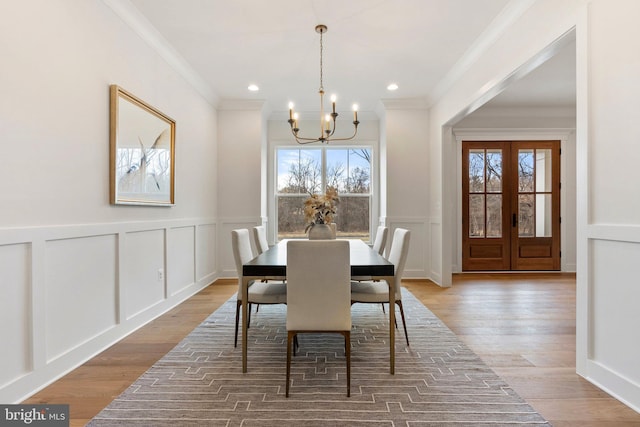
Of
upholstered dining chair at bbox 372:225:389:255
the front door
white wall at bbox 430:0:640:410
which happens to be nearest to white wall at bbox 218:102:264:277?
upholstered dining chair at bbox 372:225:389:255

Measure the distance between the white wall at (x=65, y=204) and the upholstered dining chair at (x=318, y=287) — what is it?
55.8 inches

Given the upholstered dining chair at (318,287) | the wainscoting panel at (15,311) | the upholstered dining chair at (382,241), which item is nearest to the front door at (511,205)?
the upholstered dining chair at (382,241)

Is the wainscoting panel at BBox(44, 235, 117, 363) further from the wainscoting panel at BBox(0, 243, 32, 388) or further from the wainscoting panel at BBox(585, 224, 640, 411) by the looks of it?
the wainscoting panel at BBox(585, 224, 640, 411)

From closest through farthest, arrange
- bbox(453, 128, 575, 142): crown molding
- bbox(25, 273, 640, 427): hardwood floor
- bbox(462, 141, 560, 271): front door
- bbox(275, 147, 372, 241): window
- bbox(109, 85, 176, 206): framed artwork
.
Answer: bbox(25, 273, 640, 427): hardwood floor, bbox(109, 85, 176, 206): framed artwork, bbox(453, 128, 575, 142): crown molding, bbox(462, 141, 560, 271): front door, bbox(275, 147, 372, 241): window

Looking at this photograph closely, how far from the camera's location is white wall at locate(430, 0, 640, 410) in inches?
71.3

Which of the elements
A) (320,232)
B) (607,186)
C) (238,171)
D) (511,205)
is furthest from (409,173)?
(607,186)

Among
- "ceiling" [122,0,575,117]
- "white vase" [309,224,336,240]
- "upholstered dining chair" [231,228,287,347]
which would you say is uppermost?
"ceiling" [122,0,575,117]

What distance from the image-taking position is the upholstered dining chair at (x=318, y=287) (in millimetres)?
1953

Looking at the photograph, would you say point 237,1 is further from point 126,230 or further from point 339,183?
point 339,183

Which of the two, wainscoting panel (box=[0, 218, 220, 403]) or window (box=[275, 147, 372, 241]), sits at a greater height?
window (box=[275, 147, 372, 241])

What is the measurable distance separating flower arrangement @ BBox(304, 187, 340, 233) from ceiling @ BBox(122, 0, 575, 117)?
1483 millimetres

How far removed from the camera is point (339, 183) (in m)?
6.13

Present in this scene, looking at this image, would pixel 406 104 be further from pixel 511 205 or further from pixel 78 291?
pixel 78 291

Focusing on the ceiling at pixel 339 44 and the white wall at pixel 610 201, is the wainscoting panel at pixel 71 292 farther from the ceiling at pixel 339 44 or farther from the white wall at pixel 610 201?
the white wall at pixel 610 201
